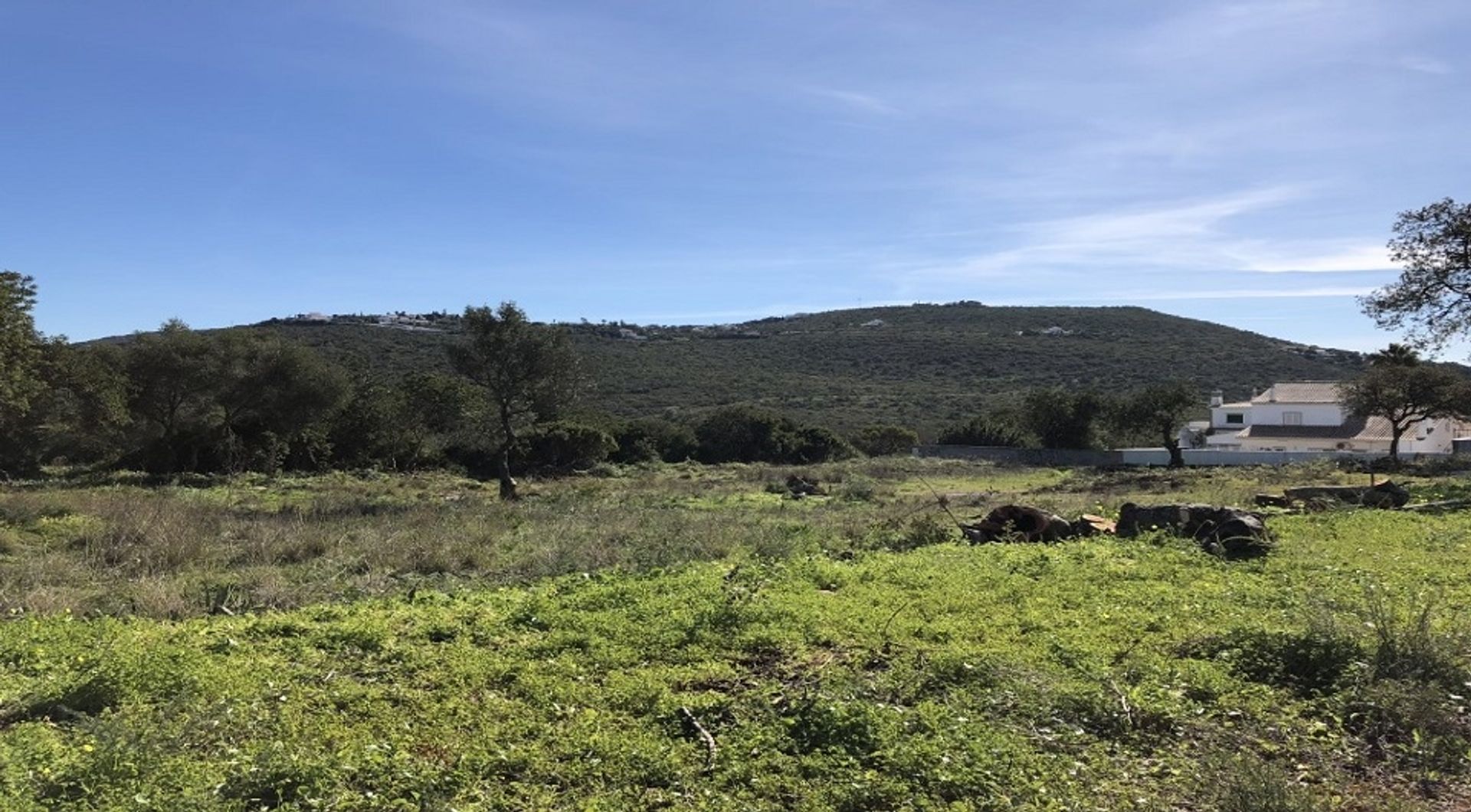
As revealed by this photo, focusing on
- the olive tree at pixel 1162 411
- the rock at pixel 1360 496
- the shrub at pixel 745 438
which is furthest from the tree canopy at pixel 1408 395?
the rock at pixel 1360 496

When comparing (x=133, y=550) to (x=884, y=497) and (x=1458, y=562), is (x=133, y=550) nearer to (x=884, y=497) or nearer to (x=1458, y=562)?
(x=1458, y=562)

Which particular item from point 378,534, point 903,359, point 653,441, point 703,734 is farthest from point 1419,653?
→ point 903,359

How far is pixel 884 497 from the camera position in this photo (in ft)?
85.3

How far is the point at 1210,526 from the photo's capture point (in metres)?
12.2

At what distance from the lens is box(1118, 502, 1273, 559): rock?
11305mm

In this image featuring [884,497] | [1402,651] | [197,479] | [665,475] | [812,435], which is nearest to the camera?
[1402,651]

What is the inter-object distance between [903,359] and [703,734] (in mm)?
85180

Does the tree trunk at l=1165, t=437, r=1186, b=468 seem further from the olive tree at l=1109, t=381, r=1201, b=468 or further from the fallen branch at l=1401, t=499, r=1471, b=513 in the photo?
the fallen branch at l=1401, t=499, r=1471, b=513

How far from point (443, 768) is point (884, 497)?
72.7 ft

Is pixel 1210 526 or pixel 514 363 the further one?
pixel 514 363

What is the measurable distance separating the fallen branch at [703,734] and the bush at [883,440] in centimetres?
5260

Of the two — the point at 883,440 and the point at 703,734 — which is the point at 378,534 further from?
the point at 883,440

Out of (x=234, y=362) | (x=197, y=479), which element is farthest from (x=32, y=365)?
(x=234, y=362)

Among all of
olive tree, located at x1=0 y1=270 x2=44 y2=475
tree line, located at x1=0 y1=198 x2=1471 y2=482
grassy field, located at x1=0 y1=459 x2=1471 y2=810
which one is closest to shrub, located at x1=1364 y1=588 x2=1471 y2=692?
grassy field, located at x1=0 y1=459 x2=1471 y2=810
